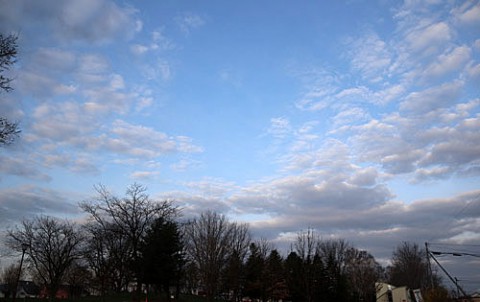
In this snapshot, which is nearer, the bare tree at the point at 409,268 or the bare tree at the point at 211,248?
the bare tree at the point at 211,248

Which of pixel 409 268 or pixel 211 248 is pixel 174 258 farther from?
pixel 409 268

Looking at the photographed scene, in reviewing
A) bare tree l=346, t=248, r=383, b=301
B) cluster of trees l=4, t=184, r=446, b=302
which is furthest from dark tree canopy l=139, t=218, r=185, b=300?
bare tree l=346, t=248, r=383, b=301

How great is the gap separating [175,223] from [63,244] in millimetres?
19980

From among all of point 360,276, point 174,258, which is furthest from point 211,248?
point 360,276

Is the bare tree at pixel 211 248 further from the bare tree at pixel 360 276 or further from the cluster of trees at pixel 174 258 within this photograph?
the bare tree at pixel 360 276

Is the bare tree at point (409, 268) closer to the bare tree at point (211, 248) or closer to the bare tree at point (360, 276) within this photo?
the bare tree at point (360, 276)

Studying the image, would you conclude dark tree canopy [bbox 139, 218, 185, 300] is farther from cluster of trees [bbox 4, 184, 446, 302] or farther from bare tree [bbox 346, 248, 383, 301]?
bare tree [bbox 346, 248, 383, 301]

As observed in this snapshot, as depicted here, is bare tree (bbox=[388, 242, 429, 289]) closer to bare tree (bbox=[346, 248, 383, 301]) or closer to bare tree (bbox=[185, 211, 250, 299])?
bare tree (bbox=[346, 248, 383, 301])

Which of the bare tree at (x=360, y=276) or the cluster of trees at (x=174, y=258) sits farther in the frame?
the bare tree at (x=360, y=276)

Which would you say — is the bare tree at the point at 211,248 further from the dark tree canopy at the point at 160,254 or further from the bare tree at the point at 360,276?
the bare tree at the point at 360,276

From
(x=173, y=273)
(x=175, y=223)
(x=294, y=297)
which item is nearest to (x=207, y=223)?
(x=175, y=223)

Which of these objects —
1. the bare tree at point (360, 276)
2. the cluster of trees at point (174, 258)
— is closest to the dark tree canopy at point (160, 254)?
the cluster of trees at point (174, 258)

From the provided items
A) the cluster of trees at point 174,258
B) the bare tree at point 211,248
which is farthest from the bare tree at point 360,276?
the bare tree at point 211,248

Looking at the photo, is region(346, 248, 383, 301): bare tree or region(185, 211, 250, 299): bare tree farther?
region(346, 248, 383, 301): bare tree
